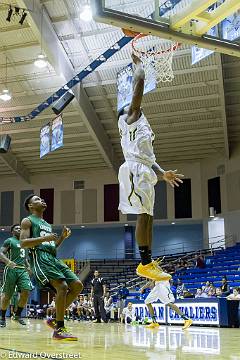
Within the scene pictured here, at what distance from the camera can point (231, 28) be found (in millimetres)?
5559

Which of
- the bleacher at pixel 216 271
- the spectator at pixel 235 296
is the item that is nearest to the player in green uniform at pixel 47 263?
the spectator at pixel 235 296

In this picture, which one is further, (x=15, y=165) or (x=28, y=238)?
(x=15, y=165)

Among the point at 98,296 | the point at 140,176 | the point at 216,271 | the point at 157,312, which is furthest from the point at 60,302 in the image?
the point at 216,271

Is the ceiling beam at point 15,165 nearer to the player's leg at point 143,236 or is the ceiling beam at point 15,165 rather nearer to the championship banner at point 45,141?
the championship banner at point 45,141

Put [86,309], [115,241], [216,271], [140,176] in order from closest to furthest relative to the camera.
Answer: [140,176]
[86,309]
[216,271]
[115,241]

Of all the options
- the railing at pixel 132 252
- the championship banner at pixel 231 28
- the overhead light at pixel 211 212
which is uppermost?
the overhead light at pixel 211 212

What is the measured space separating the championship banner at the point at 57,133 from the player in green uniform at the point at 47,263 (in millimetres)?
12294

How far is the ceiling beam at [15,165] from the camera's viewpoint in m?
26.6

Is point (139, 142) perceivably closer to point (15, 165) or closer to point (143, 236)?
point (143, 236)

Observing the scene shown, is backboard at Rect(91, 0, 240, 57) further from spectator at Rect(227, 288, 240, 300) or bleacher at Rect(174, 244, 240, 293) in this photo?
bleacher at Rect(174, 244, 240, 293)

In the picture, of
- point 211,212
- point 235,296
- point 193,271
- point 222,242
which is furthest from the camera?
point 222,242

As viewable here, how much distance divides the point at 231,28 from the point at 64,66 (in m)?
13.1

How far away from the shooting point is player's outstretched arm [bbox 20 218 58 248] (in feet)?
15.8

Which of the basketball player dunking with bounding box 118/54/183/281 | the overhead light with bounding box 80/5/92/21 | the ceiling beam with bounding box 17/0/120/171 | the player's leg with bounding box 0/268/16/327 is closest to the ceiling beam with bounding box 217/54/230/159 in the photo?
the overhead light with bounding box 80/5/92/21
